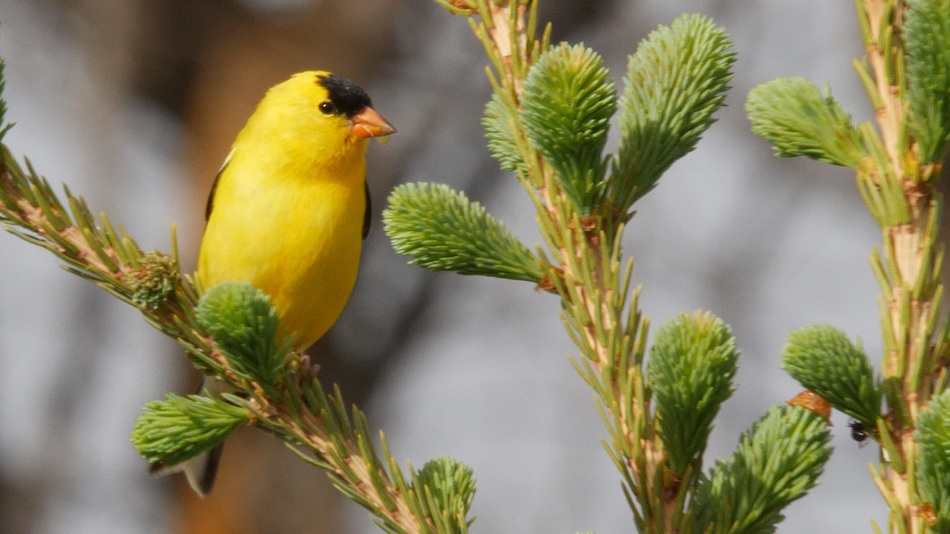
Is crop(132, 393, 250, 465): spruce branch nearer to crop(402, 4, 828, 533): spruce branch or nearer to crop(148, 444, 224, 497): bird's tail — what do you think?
crop(402, 4, 828, 533): spruce branch

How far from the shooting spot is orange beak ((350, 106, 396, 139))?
3223mm

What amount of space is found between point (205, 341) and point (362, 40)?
5.41m

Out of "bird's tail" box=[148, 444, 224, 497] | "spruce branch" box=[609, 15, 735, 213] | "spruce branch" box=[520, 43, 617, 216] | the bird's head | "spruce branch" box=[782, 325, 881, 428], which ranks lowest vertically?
"bird's tail" box=[148, 444, 224, 497]

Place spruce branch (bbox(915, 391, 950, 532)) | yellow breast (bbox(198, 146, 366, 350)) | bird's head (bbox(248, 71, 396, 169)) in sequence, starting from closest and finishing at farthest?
spruce branch (bbox(915, 391, 950, 532))
yellow breast (bbox(198, 146, 366, 350))
bird's head (bbox(248, 71, 396, 169))

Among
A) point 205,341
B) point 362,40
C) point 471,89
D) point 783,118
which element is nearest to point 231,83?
point 362,40

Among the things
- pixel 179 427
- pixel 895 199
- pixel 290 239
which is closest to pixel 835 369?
pixel 895 199

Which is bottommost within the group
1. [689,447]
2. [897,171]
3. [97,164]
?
[689,447]

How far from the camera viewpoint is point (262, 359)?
147cm

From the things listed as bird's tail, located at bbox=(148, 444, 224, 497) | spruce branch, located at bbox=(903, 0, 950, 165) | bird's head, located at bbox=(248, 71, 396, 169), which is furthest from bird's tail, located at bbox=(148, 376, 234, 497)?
spruce branch, located at bbox=(903, 0, 950, 165)

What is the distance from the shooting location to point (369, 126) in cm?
324

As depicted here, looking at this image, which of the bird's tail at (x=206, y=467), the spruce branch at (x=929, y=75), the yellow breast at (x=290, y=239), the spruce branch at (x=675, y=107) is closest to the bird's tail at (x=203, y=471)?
the bird's tail at (x=206, y=467)

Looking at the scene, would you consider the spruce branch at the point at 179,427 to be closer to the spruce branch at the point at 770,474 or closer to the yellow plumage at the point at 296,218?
the spruce branch at the point at 770,474

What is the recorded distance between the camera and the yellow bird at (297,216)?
281 cm

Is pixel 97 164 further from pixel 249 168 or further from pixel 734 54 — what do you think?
pixel 734 54
